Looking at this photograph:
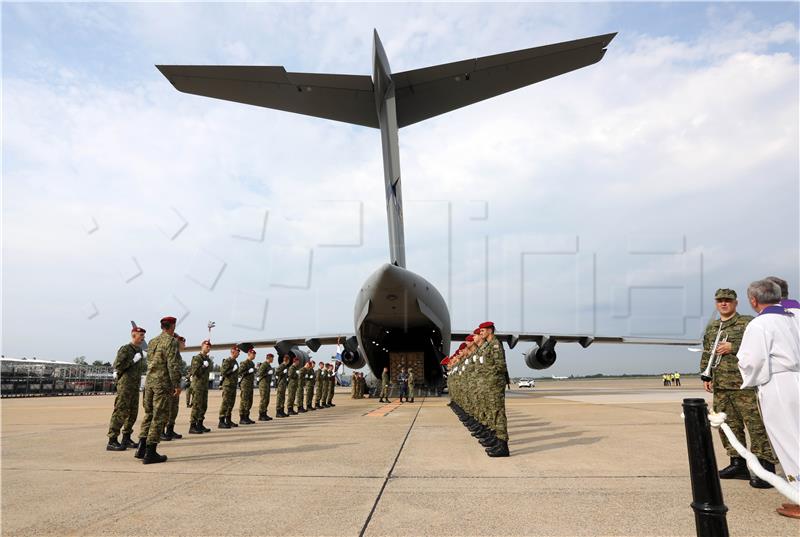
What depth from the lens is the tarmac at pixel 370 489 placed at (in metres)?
2.92

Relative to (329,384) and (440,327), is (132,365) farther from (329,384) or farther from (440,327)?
(440,327)

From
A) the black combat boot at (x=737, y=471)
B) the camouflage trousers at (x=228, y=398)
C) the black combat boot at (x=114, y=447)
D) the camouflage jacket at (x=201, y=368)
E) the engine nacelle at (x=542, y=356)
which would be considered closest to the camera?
the black combat boot at (x=737, y=471)

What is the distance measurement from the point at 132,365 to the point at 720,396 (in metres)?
6.71

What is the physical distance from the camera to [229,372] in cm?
889

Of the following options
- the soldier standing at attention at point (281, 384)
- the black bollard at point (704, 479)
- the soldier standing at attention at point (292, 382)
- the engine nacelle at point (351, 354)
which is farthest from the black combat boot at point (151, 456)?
the engine nacelle at point (351, 354)

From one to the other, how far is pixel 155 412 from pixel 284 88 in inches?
317

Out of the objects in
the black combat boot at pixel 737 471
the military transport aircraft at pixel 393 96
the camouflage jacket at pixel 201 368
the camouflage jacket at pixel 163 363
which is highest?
the military transport aircraft at pixel 393 96

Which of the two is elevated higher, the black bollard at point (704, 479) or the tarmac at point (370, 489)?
the black bollard at point (704, 479)

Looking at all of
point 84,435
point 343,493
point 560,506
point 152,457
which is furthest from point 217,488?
point 84,435

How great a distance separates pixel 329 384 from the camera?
15711 mm

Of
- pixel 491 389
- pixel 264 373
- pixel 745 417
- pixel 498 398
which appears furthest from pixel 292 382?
pixel 745 417

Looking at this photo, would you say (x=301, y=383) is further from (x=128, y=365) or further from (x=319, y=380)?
(x=128, y=365)

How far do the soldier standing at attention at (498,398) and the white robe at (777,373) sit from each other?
2.48 m

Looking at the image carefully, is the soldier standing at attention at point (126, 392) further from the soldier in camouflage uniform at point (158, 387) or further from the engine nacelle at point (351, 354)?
the engine nacelle at point (351, 354)
